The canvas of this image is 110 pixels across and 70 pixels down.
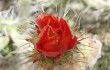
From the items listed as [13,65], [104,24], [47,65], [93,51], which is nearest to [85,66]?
[93,51]

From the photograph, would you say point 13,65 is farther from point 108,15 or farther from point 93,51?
point 108,15

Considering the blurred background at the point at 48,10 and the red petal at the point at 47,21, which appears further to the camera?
the blurred background at the point at 48,10

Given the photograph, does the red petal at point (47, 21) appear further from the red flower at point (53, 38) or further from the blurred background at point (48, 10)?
the blurred background at point (48, 10)

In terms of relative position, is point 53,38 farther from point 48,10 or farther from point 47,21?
point 48,10

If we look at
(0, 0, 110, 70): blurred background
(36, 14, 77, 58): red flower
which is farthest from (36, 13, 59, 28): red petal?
(0, 0, 110, 70): blurred background

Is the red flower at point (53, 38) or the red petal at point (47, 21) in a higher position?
the red petal at point (47, 21)

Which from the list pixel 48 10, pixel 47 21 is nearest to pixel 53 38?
pixel 47 21

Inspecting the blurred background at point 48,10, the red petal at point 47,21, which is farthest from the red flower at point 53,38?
the blurred background at point 48,10
